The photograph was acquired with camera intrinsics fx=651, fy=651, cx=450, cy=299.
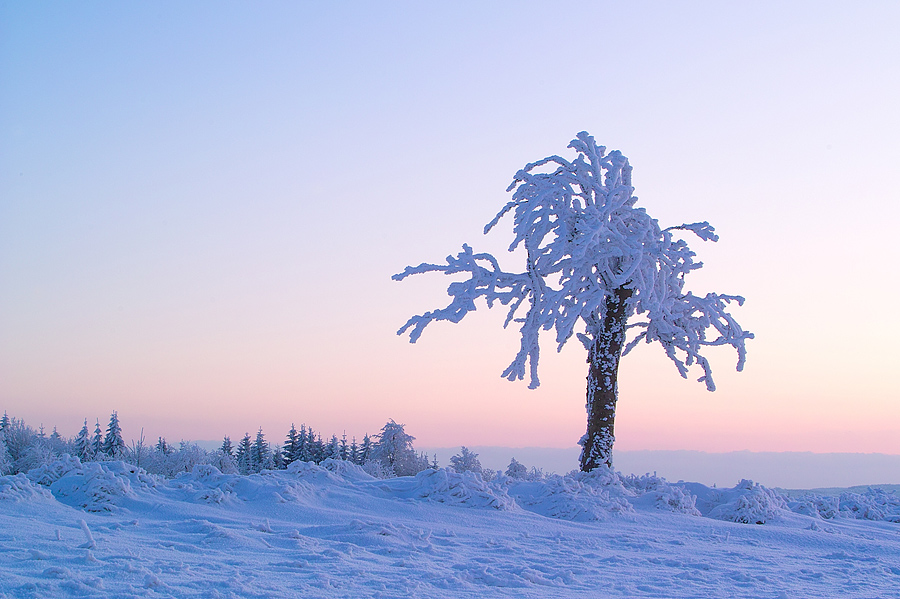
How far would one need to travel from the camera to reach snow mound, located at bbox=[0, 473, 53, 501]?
665 centimetres

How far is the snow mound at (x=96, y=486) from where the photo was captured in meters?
7.18

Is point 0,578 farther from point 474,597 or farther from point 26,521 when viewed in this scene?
point 474,597

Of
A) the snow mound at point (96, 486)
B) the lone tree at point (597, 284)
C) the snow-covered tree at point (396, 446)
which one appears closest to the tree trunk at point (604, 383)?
the lone tree at point (597, 284)

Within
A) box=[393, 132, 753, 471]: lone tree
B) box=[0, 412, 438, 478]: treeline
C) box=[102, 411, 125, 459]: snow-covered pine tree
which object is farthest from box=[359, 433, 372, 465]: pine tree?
box=[393, 132, 753, 471]: lone tree

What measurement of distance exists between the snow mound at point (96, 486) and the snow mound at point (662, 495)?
6.82 metres

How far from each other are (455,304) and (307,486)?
4.56m

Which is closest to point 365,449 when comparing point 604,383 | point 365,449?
point 365,449

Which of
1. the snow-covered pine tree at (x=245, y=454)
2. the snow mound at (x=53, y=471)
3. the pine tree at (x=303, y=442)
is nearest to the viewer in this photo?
the snow mound at (x=53, y=471)

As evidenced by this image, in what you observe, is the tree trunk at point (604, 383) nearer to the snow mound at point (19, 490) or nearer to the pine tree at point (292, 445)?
the snow mound at point (19, 490)

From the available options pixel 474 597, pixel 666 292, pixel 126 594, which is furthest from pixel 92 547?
pixel 666 292

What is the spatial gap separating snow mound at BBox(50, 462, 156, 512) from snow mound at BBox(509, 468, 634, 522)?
505 cm

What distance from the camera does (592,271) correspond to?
11.7 m

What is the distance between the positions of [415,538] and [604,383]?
6283mm

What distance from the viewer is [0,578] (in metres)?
3.84
